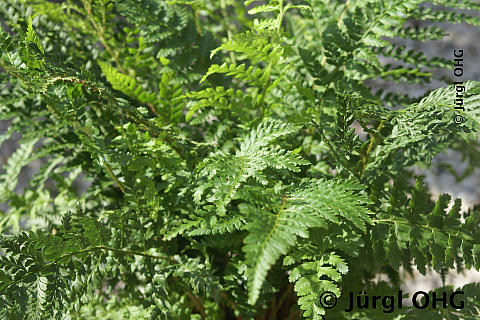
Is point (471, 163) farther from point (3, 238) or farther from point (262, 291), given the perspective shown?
point (3, 238)

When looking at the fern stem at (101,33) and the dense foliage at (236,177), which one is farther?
the fern stem at (101,33)

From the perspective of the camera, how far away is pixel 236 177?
21.8 inches

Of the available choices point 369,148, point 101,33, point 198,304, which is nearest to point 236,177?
point 369,148

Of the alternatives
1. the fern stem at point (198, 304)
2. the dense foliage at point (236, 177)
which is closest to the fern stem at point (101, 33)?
the dense foliage at point (236, 177)

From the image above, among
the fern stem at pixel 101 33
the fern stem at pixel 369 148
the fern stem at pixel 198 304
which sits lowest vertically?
the fern stem at pixel 198 304

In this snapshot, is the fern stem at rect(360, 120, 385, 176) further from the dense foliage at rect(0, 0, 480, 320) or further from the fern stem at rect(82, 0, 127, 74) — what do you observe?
the fern stem at rect(82, 0, 127, 74)

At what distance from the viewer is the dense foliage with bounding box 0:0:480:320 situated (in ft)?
1.86

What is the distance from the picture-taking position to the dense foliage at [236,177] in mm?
565

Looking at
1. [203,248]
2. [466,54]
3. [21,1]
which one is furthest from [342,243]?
[466,54]

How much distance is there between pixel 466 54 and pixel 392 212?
1491 mm

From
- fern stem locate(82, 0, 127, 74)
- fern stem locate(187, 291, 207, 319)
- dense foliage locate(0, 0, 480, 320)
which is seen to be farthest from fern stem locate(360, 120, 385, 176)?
fern stem locate(82, 0, 127, 74)

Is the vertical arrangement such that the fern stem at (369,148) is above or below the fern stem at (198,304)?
above

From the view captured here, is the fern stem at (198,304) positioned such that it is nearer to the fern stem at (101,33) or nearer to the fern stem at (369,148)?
the fern stem at (369,148)

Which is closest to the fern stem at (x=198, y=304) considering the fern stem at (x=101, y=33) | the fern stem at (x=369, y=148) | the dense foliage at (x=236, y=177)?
the dense foliage at (x=236, y=177)
